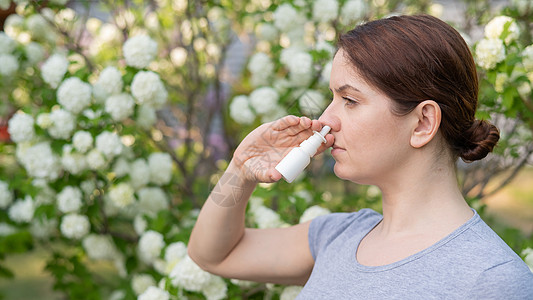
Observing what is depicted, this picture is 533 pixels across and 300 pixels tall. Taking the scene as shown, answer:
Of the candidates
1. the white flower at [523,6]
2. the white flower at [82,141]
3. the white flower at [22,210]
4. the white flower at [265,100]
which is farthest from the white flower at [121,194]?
the white flower at [523,6]

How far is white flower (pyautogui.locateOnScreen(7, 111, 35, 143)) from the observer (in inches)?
91.2

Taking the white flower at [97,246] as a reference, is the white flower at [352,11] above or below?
above

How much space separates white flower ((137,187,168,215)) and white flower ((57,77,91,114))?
536mm

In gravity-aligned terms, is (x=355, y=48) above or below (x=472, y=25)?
above

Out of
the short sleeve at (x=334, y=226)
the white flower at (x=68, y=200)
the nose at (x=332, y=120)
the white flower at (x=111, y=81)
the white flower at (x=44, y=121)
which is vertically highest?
the nose at (x=332, y=120)

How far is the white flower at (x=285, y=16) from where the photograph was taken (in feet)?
8.22

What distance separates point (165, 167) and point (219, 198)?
1073 mm

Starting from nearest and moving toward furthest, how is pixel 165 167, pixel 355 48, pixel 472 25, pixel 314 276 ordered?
1. pixel 355 48
2. pixel 314 276
3. pixel 165 167
4. pixel 472 25

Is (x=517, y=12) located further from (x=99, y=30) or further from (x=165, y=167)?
(x=99, y=30)

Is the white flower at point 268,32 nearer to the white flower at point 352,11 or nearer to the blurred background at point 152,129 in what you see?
the blurred background at point 152,129

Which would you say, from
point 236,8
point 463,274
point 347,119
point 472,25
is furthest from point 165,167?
point 472,25

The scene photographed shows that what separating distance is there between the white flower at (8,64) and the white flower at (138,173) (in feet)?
2.87

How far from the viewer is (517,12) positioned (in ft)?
7.51

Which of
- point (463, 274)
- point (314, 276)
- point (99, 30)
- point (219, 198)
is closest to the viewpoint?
point (463, 274)
